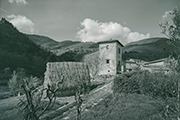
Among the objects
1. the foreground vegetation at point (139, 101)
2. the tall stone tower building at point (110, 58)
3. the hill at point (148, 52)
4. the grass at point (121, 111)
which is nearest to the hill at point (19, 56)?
the tall stone tower building at point (110, 58)

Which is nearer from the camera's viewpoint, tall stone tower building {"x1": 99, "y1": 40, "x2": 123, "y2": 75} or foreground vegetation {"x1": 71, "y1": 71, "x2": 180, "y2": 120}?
foreground vegetation {"x1": 71, "y1": 71, "x2": 180, "y2": 120}

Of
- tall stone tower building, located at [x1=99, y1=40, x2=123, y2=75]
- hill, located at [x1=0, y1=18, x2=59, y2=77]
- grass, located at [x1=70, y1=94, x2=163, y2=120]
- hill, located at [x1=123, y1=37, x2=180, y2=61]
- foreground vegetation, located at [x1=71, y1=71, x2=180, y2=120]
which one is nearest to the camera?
foreground vegetation, located at [x1=71, y1=71, x2=180, y2=120]

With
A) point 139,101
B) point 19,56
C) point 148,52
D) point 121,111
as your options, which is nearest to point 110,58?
point 139,101

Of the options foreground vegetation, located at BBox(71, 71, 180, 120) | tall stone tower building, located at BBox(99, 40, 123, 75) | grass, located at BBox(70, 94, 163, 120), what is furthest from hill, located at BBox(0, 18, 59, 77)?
grass, located at BBox(70, 94, 163, 120)

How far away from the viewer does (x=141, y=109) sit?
725 centimetres

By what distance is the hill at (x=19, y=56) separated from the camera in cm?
2877

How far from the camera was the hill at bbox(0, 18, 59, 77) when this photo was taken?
28.8m

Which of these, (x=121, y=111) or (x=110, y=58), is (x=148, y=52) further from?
(x=121, y=111)

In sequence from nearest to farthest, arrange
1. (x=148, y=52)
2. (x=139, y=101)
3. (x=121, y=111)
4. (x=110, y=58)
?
(x=121, y=111) < (x=139, y=101) < (x=110, y=58) < (x=148, y=52)

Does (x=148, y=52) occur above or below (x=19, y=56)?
above

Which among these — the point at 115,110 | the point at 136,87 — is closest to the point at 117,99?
the point at 115,110

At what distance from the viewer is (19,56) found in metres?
31.7

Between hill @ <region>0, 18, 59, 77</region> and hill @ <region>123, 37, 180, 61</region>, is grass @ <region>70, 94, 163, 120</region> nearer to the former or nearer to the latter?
hill @ <region>0, 18, 59, 77</region>

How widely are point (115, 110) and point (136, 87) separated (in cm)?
432
